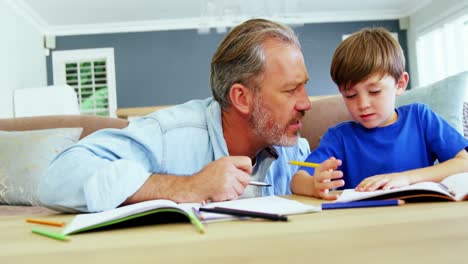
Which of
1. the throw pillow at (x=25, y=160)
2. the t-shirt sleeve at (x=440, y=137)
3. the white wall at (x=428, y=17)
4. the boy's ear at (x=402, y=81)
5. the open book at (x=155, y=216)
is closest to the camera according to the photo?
the open book at (x=155, y=216)

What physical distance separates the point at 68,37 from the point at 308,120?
587 centimetres

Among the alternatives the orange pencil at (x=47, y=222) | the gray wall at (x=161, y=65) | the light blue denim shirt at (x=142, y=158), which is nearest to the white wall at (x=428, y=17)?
the gray wall at (x=161, y=65)

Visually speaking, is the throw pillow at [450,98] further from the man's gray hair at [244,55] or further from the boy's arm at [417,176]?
the man's gray hair at [244,55]

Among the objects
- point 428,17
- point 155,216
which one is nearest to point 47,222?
point 155,216

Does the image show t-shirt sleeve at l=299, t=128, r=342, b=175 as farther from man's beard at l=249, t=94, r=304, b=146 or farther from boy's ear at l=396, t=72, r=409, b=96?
boy's ear at l=396, t=72, r=409, b=96

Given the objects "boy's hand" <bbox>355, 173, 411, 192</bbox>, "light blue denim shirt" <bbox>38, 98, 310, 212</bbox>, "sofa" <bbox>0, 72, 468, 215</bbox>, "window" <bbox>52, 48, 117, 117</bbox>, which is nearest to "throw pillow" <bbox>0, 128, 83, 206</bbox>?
"sofa" <bbox>0, 72, 468, 215</bbox>

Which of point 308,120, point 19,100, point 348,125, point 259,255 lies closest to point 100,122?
point 308,120

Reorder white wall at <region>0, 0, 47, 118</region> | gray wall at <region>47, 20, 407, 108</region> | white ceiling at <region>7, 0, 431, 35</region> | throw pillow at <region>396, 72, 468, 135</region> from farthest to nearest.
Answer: gray wall at <region>47, 20, 407, 108</region>
white ceiling at <region>7, 0, 431, 35</region>
white wall at <region>0, 0, 47, 118</region>
throw pillow at <region>396, 72, 468, 135</region>

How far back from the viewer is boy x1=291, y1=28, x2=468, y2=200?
4.19ft

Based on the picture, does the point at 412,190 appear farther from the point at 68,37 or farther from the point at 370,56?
the point at 68,37

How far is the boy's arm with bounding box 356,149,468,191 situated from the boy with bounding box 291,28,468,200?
10 cm

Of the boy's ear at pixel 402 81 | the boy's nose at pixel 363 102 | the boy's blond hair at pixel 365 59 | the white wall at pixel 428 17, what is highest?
the white wall at pixel 428 17

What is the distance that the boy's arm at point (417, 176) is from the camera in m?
0.96

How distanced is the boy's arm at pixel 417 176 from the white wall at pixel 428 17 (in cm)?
543
